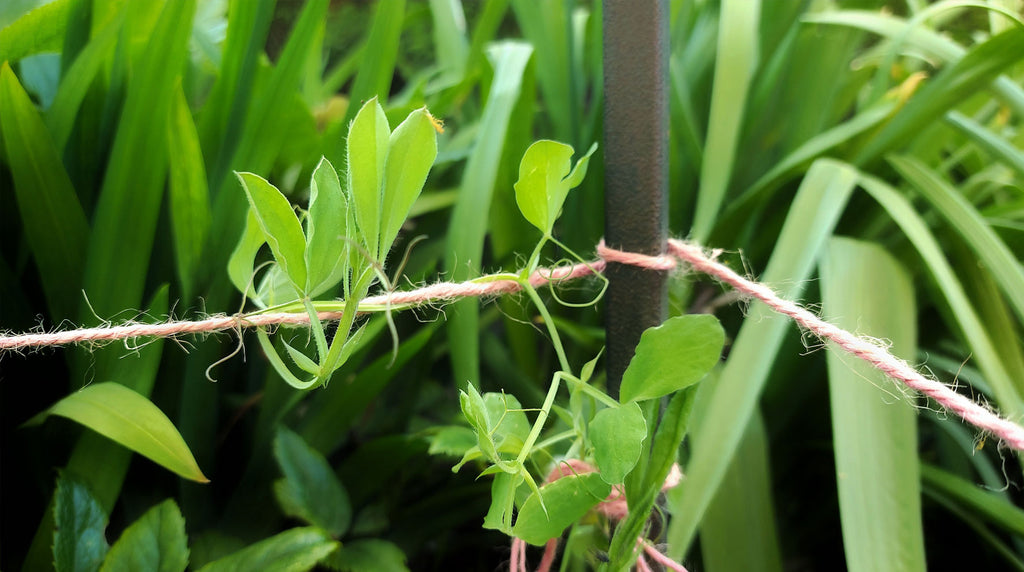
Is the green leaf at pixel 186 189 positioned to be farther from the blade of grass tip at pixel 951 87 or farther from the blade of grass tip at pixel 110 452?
the blade of grass tip at pixel 951 87

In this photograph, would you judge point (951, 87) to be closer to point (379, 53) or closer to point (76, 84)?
point (379, 53)

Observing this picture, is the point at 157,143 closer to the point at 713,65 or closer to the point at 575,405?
the point at 575,405

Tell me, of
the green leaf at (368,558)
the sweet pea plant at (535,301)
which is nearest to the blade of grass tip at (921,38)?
the sweet pea plant at (535,301)

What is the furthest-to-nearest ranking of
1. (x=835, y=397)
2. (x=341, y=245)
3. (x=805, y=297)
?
(x=805, y=297), (x=835, y=397), (x=341, y=245)

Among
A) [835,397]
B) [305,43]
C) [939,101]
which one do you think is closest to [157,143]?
[305,43]

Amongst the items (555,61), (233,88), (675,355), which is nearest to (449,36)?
(555,61)

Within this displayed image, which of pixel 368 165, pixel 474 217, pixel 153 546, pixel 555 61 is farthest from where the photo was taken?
pixel 555 61

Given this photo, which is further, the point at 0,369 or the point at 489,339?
the point at 489,339
